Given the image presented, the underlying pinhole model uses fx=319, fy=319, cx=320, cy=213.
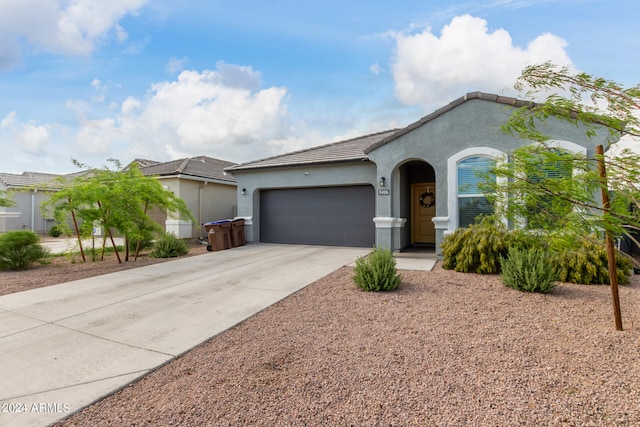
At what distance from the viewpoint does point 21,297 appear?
5.95 metres

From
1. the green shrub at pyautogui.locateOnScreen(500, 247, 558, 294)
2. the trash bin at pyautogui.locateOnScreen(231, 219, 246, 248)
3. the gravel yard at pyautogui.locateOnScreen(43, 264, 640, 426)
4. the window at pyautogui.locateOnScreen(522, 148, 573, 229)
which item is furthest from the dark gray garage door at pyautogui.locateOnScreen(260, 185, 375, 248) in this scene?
the window at pyautogui.locateOnScreen(522, 148, 573, 229)

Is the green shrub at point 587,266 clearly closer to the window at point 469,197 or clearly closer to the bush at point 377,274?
the window at point 469,197

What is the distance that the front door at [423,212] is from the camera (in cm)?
1238

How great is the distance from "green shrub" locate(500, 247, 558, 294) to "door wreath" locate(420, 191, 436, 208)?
6.33 m

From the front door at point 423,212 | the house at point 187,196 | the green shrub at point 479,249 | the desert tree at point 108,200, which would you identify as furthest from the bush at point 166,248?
the front door at point 423,212

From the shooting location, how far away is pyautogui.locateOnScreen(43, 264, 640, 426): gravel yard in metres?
2.41

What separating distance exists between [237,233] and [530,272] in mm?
10080

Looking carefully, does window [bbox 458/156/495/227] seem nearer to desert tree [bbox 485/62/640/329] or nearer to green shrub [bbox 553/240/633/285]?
green shrub [bbox 553/240/633/285]

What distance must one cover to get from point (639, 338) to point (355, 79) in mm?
9990

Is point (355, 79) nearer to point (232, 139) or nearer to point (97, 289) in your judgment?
point (97, 289)

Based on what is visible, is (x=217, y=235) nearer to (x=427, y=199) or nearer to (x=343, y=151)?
(x=343, y=151)

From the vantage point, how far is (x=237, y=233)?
1285 centimetres

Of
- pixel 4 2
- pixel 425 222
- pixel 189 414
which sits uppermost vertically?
pixel 4 2

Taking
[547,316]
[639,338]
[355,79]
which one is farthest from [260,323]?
[355,79]
